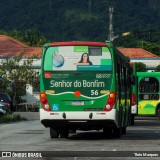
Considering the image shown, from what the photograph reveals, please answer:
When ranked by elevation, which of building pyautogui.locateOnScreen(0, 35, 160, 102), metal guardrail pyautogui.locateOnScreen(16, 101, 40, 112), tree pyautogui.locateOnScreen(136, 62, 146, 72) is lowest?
metal guardrail pyautogui.locateOnScreen(16, 101, 40, 112)

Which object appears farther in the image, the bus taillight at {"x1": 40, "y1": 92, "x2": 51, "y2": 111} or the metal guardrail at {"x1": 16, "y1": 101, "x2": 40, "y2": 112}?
the metal guardrail at {"x1": 16, "y1": 101, "x2": 40, "y2": 112}

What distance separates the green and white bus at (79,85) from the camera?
22.7 m

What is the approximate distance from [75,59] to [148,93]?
19249 mm

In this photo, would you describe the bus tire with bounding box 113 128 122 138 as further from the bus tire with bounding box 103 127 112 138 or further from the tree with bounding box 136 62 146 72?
the tree with bounding box 136 62 146 72

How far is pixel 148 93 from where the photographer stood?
4175 centimetres

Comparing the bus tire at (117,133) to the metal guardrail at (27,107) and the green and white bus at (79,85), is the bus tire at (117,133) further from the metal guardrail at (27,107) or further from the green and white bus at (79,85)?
the metal guardrail at (27,107)

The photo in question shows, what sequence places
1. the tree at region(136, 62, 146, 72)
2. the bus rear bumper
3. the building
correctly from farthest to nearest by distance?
the building, the tree at region(136, 62, 146, 72), the bus rear bumper

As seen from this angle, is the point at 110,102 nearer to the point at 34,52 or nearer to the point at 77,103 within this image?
the point at 77,103

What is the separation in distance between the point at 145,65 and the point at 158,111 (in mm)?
48896

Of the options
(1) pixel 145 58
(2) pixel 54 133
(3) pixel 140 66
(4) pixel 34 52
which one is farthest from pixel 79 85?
(4) pixel 34 52

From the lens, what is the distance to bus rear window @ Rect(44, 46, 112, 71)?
2283 cm

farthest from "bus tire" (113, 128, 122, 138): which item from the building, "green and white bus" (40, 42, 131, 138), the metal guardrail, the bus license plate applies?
the building

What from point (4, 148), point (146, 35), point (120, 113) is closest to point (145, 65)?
Answer: point (146, 35)

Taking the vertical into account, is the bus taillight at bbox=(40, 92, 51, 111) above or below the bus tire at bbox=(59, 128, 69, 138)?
above
